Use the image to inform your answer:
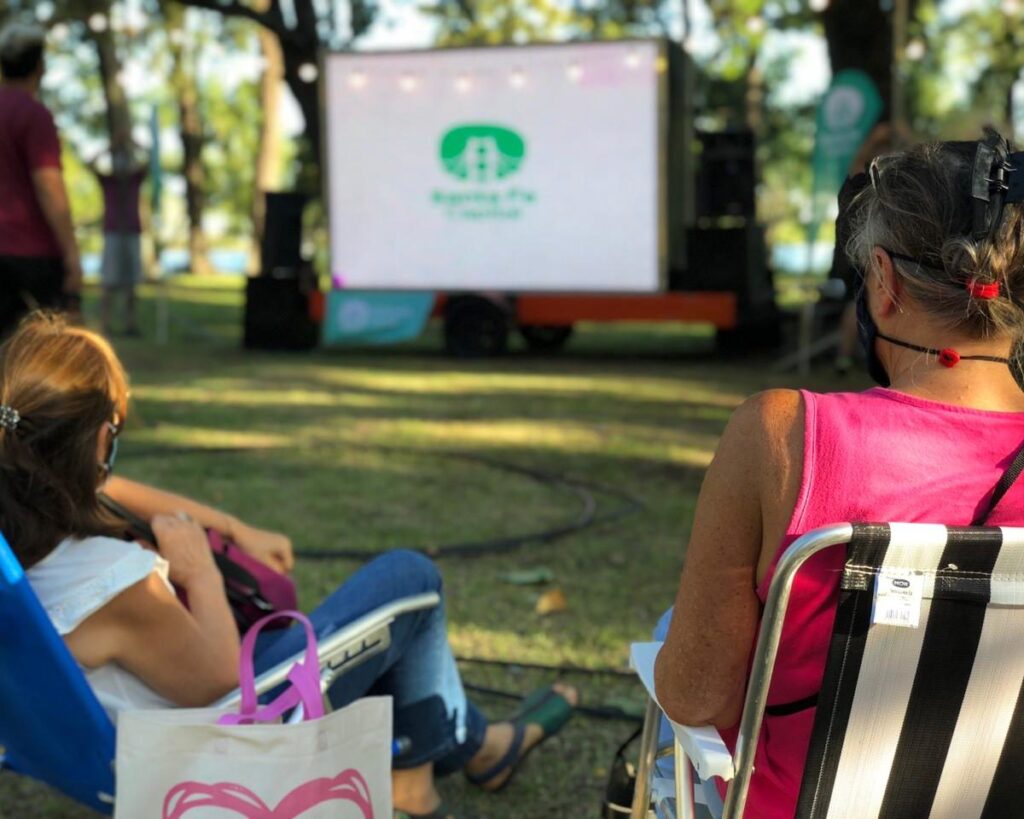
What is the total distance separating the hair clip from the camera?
2.03 metres

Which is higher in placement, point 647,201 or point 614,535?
point 647,201

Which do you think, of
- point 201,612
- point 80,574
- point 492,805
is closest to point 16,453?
point 80,574

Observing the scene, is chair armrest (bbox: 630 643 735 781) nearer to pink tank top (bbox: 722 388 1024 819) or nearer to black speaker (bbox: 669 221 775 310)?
pink tank top (bbox: 722 388 1024 819)

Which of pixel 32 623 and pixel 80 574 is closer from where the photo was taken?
pixel 32 623

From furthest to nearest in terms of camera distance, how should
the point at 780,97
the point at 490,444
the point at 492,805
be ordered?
the point at 780,97 → the point at 490,444 → the point at 492,805

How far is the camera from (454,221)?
12.2 metres

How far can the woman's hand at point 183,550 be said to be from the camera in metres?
2.21

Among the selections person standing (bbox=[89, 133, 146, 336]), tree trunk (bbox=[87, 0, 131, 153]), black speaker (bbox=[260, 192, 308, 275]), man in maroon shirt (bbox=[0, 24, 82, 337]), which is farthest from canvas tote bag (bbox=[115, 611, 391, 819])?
tree trunk (bbox=[87, 0, 131, 153])

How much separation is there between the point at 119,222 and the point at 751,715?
12.7 m

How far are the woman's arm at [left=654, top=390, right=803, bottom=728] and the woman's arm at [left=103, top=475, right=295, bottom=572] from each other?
1348 millimetres

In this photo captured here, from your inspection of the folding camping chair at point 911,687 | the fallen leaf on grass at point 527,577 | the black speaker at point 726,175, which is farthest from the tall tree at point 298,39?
the folding camping chair at point 911,687

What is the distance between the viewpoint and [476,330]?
40.1 ft

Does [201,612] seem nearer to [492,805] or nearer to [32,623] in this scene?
[32,623]

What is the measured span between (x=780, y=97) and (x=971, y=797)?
49935 millimetres
